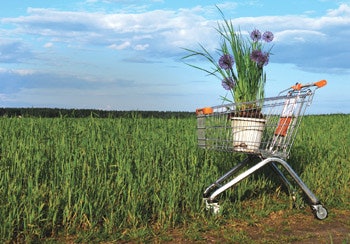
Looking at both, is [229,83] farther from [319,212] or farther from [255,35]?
[319,212]

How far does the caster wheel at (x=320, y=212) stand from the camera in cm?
485

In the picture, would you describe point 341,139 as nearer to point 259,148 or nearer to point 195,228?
point 259,148

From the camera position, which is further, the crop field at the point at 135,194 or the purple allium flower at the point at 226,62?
the purple allium flower at the point at 226,62

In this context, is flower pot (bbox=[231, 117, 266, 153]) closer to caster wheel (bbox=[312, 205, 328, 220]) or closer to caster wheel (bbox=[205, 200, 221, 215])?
caster wheel (bbox=[205, 200, 221, 215])

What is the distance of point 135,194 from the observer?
4602 mm

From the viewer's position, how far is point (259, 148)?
4.57 meters

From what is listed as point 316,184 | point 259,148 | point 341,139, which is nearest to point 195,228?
point 259,148

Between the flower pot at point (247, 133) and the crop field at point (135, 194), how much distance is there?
2.38 feet

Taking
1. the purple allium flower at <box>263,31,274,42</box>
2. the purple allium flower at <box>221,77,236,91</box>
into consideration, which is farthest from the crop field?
the purple allium flower at <box>263,31,274,42</box>

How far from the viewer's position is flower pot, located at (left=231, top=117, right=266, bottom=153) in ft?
14.5

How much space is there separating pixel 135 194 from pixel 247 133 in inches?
51.1

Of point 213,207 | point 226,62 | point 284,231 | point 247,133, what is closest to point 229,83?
point 226,62

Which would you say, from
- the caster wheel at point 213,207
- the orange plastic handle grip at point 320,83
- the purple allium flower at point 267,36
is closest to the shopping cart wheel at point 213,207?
the caster wheel at point 213,207

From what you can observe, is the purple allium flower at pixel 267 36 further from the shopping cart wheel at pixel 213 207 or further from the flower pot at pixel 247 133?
the shopping cart wheel at pixel 213 207
